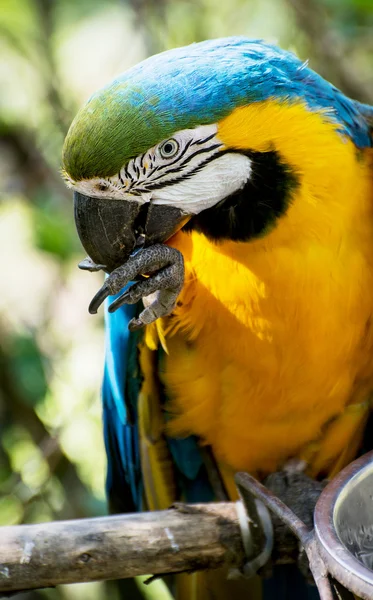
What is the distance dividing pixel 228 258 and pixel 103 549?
0.70 metres

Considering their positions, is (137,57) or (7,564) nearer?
(7,564)

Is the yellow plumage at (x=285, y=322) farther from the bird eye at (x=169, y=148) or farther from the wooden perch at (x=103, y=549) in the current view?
the wooden perch at (x=103, y=549)

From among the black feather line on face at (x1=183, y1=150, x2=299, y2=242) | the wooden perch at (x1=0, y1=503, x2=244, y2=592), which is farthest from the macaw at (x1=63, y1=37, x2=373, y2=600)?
the wooden perch at (x1=0, y1=503, x2=244, y2=592)

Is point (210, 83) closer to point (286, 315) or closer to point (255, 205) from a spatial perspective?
point (255, 205)

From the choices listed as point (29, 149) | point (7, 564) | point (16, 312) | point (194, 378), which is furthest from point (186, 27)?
point (7, 564)

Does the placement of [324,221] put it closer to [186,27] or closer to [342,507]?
[342,507]

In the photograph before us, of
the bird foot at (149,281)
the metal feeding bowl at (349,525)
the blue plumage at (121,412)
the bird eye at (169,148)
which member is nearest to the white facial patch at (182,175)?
the bird eye at (169,148)

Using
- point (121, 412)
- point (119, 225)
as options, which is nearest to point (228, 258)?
point (119, 225)

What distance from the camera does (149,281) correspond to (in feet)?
5.42

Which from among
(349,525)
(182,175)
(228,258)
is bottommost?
(349,525)

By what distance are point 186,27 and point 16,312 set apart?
1.49m

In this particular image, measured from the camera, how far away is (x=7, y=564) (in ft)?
5.63

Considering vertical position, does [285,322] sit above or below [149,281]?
below

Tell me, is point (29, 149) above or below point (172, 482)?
above
